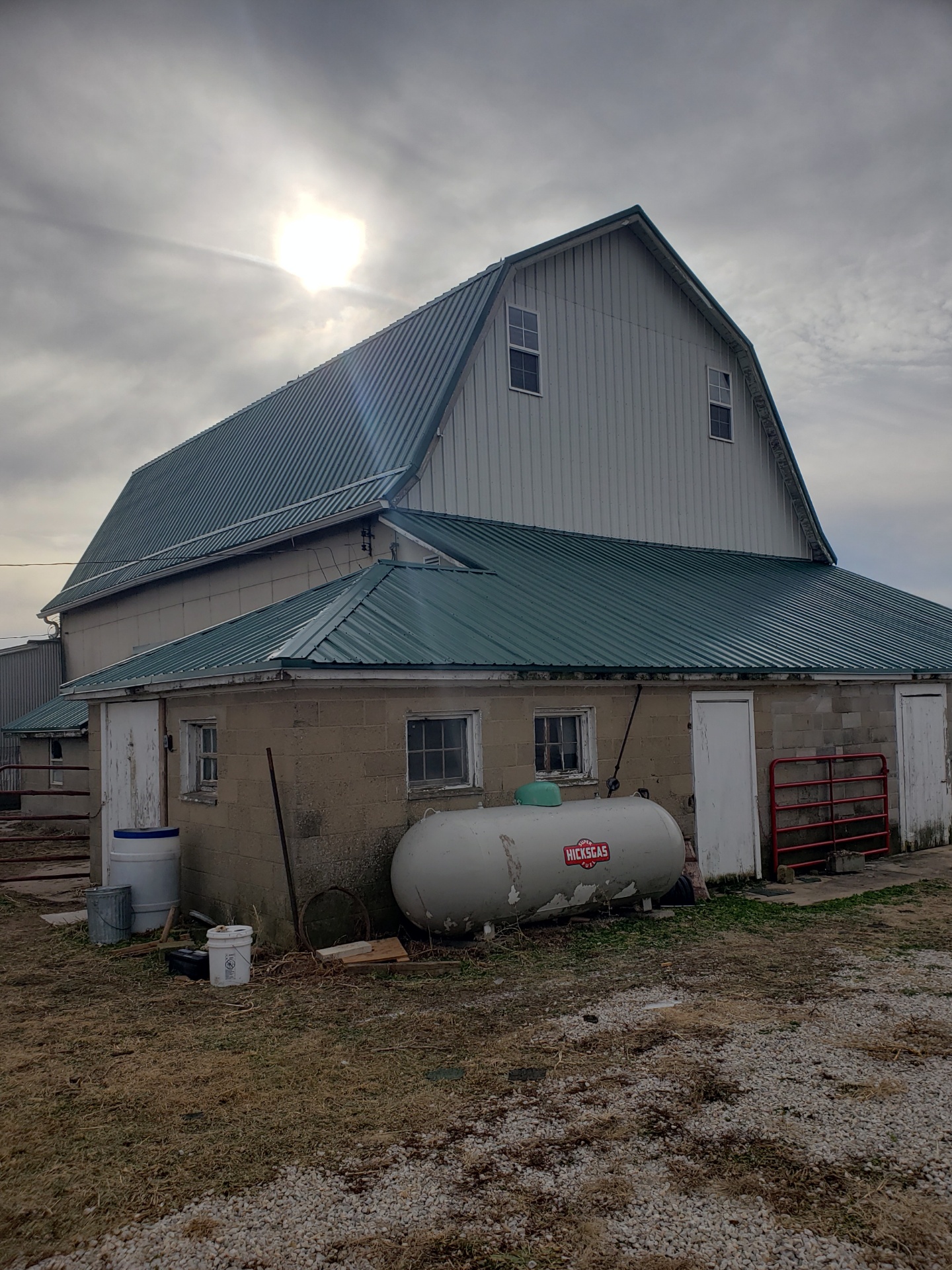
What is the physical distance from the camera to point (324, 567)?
16766 millimetres

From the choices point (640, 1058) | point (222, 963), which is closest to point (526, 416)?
point (222, 963)

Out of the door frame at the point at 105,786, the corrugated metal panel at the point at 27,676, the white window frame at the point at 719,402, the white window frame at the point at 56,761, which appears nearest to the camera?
the door frame at the point at 105,786

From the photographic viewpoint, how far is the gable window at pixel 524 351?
17500 millimetres

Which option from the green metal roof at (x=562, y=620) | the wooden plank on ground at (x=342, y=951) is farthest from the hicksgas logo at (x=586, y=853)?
the wooden plank on ground at (x=342, y=951)

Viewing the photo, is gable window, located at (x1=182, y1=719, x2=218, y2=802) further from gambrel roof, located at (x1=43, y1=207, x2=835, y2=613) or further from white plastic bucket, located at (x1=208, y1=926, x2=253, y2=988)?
gambrel roof, located at (x1=43, y1=207, x2=835, y2=613)

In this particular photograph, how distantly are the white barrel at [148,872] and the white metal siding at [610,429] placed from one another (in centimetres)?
680

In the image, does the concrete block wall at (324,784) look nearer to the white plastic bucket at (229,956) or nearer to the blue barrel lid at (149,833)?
the blue barrel lid at (149,833)

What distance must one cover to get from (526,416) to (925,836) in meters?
9.79

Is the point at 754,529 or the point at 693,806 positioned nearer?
the point at 693,806

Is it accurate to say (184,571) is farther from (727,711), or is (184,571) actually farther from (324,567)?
(727,711)

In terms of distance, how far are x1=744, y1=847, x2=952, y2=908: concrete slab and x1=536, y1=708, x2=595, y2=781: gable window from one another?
2.79 m

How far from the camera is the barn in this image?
10281mm

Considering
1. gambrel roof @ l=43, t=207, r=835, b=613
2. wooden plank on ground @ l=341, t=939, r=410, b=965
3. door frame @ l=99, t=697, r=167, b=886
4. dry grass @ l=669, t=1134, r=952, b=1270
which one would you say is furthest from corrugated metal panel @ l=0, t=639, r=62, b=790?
dry grass @ l=669, t=1134, r=952, b=1270

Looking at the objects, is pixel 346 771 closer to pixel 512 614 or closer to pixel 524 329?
pixel 512 614
